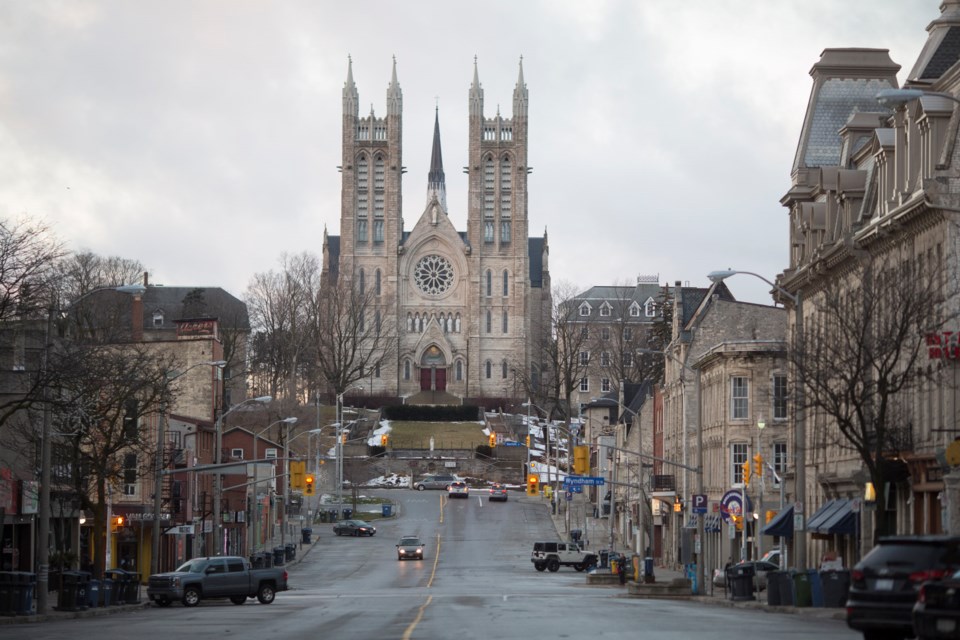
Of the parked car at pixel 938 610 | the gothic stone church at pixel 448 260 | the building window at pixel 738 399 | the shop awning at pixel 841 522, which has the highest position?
the gothic stone church at pixel 448 260

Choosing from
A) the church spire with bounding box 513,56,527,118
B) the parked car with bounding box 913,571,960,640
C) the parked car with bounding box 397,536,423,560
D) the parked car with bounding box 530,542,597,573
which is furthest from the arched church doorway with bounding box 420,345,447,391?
the parked car with bounding box 913,571,960,640

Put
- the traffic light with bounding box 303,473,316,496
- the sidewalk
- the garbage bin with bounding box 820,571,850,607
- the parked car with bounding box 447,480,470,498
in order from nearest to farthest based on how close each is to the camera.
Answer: the sidewalk
the garbage bin with bounding box 820,571,850,607
the traffic light with bounding box 303,473,316,496
the parked car with bounding box 447,480,470,498

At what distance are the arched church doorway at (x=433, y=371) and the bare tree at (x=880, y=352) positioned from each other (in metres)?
123

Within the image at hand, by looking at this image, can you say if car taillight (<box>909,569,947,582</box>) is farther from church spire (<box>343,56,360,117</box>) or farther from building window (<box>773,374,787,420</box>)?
church spire (<box>343,56,360,117</box>)

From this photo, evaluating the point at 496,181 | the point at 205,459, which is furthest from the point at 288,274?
the point at 205,459

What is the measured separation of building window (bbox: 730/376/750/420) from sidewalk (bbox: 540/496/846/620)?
7072 mm

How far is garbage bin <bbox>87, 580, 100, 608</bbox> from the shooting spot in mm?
42347

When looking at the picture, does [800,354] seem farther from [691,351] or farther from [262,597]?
[691,351]

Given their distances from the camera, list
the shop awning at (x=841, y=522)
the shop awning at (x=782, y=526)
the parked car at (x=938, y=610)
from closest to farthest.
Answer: the parked car at (x=938, y=610)
the shop awning at (x=841, y=522)
the shop awning at (x=782, y=526)

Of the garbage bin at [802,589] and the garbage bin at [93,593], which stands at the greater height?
the garbage bin at [802,589]

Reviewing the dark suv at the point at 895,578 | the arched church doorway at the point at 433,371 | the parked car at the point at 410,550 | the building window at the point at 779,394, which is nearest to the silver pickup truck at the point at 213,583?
the building window at the point at 779,394

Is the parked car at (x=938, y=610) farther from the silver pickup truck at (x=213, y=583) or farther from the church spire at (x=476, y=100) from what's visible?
the church spire at (x=476, y=100)

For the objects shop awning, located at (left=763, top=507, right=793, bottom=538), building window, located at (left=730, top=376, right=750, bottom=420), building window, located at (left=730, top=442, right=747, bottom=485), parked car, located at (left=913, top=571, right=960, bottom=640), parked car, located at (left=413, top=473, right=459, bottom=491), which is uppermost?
building window, located at (left=730, top=376, right=750, bottom=420)

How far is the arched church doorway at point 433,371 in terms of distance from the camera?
16262 centimetres
